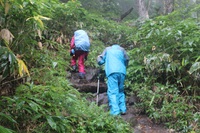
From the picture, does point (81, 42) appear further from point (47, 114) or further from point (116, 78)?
point (47, 114)

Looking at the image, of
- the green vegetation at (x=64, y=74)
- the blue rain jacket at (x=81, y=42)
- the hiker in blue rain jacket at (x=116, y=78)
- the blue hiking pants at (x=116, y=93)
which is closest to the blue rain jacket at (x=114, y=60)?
the hiker in blue rain jacket at (x=116, y=78)

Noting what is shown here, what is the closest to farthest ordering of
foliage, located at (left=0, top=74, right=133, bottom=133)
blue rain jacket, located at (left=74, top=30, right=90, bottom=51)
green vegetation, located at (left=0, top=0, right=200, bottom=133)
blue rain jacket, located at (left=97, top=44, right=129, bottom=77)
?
foliage, located at (left=0, top=74, right=133, bottom=133) < green vegetation, located at (left=0, top=0, right=200, bottom=133) < blue rain jacket, located at (left=97, top=44, right=129, bottom=77) < blue rain jacket, located at (left=74, top=30, right=90, bottom=51)

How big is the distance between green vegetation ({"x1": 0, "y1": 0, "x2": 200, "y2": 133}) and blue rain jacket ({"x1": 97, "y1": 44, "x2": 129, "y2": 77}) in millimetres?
687

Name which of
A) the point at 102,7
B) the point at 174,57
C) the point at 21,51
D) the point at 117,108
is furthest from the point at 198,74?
the point at 102,7

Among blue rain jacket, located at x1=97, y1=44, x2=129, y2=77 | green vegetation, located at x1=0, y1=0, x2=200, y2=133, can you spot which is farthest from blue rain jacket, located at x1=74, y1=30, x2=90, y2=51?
blue rain jacket, located at x1=97, y1=44, x2=129, y2=77

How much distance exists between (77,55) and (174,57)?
3085mm

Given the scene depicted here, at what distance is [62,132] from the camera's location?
3.59 m

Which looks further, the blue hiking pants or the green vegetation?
the blue hiking pants

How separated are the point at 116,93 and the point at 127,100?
2.83 feet

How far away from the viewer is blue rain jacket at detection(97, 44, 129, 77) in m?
6.42

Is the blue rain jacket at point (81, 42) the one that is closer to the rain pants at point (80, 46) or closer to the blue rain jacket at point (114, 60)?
the rain pants at point (80, 46)

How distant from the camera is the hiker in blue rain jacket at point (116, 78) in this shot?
240 inches

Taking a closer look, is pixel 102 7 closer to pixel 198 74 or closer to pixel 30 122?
pixel 198 74

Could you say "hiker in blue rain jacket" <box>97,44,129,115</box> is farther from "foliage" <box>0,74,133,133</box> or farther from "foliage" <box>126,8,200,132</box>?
"foliage" <box>0,74,133,133</box>
